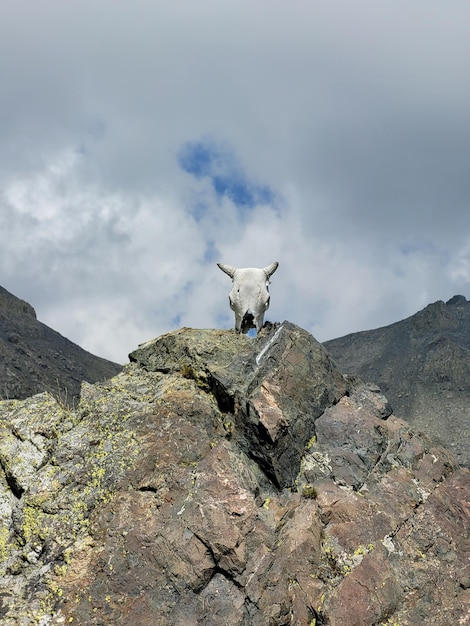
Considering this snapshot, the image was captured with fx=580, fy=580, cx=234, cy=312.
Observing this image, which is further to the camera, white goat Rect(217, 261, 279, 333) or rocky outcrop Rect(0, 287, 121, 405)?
rocky outcrop Rect(0, 287, 121, 405)

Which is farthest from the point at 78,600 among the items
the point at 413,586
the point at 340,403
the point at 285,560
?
the point at 340,403

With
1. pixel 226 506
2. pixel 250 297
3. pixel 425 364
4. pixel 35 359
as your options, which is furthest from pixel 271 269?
pixel 425 364

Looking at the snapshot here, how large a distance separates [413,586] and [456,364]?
339 ft

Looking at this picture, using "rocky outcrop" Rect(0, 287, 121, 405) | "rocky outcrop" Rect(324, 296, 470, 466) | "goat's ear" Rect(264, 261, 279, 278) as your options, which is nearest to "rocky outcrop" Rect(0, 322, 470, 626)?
"goat's ear" Rect(264, 261, 279, 278)

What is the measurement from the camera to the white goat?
44.6ft

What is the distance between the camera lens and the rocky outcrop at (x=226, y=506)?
7656 millimetres

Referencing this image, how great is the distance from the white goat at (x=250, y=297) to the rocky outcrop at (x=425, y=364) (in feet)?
209

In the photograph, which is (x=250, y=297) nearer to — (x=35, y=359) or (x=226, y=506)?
(x=226, y=506)

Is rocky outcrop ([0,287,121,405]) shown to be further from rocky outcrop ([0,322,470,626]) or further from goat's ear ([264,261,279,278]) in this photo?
rocky outcrop ([0,322,470,626])

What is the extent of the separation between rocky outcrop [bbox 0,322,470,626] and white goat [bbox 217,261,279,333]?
2825mm

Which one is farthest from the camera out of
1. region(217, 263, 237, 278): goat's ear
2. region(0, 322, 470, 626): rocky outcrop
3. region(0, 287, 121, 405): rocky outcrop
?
region(0, 287, 121, 405): rocky outcrop

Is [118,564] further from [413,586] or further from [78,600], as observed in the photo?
[413,586]

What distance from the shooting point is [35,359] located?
72750 millimetres

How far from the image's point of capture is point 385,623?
7.61m
